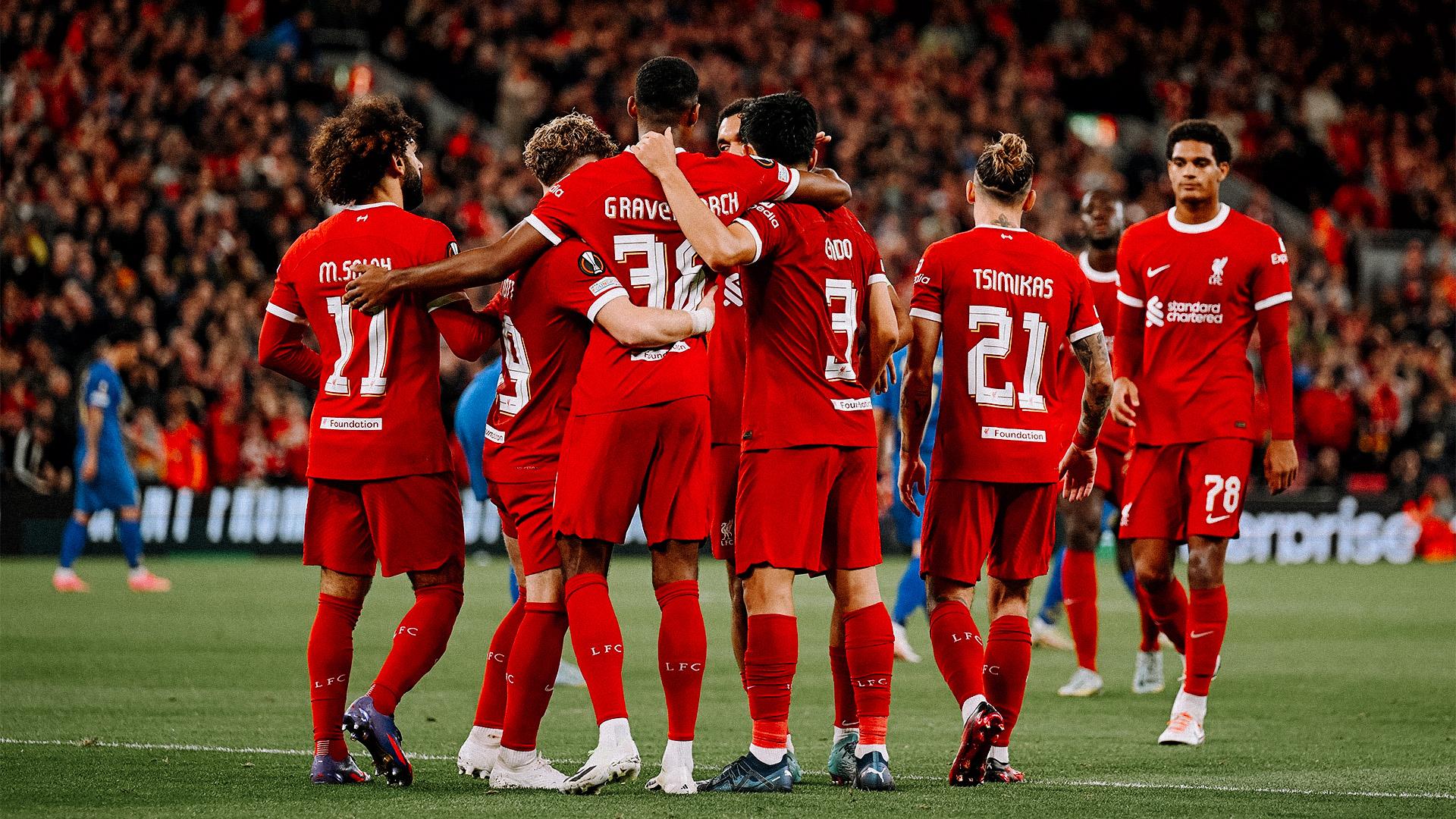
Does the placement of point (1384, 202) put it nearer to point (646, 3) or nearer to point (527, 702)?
point (646, 3)

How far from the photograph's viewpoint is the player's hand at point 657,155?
6039 millimetres

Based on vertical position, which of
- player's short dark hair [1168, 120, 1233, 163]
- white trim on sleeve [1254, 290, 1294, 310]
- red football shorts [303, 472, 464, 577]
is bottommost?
red football shorts [303, 472, 464, 577]

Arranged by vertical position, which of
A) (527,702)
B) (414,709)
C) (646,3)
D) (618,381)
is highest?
(646,3)

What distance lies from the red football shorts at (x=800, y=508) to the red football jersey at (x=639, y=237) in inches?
15.8

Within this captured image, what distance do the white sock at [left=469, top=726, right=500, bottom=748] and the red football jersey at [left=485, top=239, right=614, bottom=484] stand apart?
0.93 meters

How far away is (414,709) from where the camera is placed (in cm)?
887

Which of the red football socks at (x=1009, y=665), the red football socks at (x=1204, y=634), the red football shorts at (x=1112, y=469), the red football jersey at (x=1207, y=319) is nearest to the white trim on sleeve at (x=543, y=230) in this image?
the red football socks at (x=1009, y=665)

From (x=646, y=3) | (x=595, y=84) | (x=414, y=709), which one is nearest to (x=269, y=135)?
(x=595, y=84)

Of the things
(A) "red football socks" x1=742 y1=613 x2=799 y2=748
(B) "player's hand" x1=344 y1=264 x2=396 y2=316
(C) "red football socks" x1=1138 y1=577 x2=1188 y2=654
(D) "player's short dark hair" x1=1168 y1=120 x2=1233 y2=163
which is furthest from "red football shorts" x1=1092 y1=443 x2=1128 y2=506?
(B) "player's hand" x1=344 y1=264 x2=396 y2=316

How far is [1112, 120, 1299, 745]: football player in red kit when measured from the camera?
7941 mm

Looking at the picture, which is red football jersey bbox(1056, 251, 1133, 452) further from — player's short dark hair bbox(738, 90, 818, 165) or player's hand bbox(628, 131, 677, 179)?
player's hand bbox(628, 131, 677, 179)

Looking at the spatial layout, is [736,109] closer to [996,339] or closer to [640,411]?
[996,339]

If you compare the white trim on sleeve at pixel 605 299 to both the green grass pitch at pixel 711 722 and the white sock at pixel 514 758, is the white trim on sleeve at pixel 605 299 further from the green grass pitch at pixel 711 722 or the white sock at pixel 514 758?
the green grass pitch at pixel 711 722

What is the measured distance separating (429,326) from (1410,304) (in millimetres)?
23086
